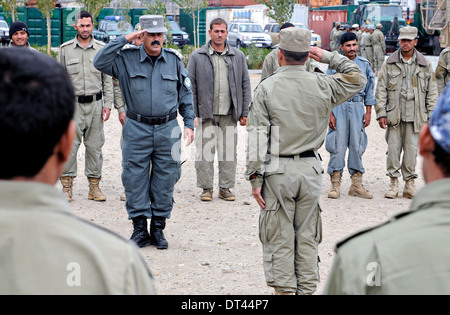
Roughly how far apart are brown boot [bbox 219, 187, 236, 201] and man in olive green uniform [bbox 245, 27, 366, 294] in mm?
3894

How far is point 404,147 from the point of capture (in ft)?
30.1

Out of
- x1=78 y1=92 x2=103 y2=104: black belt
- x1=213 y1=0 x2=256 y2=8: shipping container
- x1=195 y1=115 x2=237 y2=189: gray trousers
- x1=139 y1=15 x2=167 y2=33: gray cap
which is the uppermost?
x1=213 y1=0 x2=256 y2=8: shipping container

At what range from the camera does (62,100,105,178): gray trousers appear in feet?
28.1

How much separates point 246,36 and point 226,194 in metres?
27.8

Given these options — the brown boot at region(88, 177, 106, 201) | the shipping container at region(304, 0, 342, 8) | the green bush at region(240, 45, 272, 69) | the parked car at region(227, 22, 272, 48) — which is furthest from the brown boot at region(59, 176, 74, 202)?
the shipping container at region(304, 0, 342, 8)

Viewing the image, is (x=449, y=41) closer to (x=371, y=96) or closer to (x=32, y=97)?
(x=371, y=96)

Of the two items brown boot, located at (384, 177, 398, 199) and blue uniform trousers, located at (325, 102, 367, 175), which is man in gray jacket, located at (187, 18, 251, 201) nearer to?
blue uniform trousers, located at (325, 102, 367, 175)

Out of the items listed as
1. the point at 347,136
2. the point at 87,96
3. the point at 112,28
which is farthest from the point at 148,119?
the point at 112,28

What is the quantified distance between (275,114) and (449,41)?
1368 centimetres

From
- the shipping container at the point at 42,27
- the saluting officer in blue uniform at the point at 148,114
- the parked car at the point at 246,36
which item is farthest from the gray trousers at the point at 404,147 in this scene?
the shipping container at the point at 42,27

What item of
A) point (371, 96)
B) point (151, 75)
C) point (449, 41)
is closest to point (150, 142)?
point (151, 75)

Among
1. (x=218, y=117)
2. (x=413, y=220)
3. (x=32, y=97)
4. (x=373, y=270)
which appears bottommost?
(x=218, y=117)

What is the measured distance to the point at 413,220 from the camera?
182 cm

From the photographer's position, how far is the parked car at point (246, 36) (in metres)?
35.6
